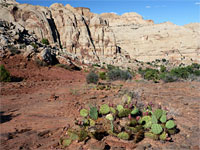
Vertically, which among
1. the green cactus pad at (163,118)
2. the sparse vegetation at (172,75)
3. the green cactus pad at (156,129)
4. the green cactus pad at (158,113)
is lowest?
the green cactus pad at (156,129)

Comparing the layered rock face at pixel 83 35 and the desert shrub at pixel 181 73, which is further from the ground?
the layered rock face at pixel 83 35

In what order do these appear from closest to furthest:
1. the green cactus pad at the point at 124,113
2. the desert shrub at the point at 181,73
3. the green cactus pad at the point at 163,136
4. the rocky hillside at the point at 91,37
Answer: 1. the green cactus pad at the point at 163,136
2. the green cactus pad at the point at 124,113
3. the desert shrub at the point at 181,73
4. the rocky hillside at the point at 91,37

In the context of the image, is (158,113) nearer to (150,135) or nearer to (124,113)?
(150,135)

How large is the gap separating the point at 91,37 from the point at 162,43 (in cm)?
2468

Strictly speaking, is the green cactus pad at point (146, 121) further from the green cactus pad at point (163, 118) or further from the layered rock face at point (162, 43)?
the layered rock face at point (162, 43)

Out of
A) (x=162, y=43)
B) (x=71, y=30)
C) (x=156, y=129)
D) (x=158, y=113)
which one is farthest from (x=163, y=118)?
(x=162, y=43)

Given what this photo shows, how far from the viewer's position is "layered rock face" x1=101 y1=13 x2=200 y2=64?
46.2 metres

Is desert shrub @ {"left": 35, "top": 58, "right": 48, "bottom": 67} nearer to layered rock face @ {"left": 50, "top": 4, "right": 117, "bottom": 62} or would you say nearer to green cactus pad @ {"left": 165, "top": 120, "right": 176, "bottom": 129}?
green cactus pad @ {"left": 165, "top": 120, "right": 176, "bottom": 129}

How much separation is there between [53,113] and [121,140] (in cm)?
300

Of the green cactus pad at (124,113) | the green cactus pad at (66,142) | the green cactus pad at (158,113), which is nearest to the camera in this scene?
the green cactus pad at (66,142)

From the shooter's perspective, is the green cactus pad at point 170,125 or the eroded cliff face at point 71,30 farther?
the eroded cliff face at point 71,30

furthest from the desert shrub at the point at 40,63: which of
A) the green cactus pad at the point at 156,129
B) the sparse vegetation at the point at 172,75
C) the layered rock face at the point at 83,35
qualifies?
the layered rock face at the point at 83,35

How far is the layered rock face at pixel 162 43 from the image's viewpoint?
46156mm

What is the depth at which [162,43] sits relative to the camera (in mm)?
49906
